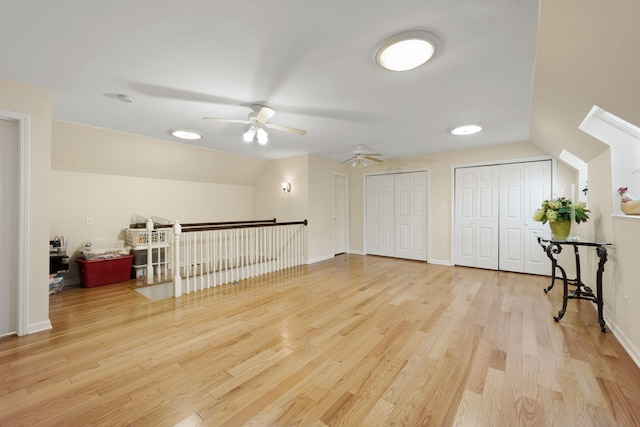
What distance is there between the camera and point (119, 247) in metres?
4.54

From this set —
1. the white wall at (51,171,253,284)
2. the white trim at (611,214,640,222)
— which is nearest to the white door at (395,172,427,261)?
the white trim at (611,214,640,222)

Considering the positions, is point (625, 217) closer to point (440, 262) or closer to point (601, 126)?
point (601, 126)

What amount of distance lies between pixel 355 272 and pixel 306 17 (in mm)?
4122

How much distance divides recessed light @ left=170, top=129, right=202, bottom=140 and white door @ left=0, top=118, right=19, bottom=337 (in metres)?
1.75

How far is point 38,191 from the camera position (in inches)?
100

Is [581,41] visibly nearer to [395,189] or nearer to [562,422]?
[562,422]

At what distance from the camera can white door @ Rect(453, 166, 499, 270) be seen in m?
4.96

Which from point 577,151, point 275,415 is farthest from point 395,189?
point 275,415

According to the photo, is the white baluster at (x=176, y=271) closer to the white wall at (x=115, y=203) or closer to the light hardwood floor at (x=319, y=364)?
the light hardwood floor at (x=319, y=364)

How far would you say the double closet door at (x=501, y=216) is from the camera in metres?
4.56

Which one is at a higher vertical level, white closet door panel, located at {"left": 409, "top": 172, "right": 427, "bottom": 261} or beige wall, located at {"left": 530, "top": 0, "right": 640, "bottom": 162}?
beige wall, located at {"left": 530, "top": 0, "right": 640, "bottom": 162}

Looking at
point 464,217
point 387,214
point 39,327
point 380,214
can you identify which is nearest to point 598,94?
point 464,217

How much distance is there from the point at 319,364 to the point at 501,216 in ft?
15.2

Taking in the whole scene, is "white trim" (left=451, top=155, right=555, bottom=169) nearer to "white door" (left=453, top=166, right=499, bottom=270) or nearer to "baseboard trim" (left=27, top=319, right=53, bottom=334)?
"white door" (left=453, top=166, right=499, bottom=270)
